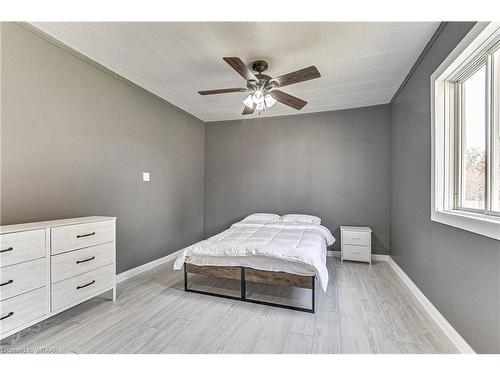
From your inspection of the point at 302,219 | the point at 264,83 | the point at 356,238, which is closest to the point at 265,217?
the point at 302,219

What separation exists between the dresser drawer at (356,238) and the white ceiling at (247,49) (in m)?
2.07

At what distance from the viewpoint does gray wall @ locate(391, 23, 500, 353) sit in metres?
1.26

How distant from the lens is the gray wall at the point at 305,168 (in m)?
3.57

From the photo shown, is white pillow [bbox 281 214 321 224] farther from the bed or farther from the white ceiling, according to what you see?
the white ceiling

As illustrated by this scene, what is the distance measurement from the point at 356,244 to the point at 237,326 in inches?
91.7

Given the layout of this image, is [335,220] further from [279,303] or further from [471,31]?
[471,31]

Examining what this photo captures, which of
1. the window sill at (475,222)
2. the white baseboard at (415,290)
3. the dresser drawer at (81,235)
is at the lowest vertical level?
the white baseboard at (415,290)

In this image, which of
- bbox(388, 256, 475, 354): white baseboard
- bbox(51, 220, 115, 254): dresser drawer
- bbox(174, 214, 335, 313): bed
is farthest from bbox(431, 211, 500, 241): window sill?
bbox(51, 220, 115, 254): dresser drawer

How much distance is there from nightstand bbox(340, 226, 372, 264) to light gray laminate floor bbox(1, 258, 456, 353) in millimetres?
834

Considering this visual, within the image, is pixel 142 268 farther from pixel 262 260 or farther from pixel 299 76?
pixel 299 76

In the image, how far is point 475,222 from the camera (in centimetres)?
132

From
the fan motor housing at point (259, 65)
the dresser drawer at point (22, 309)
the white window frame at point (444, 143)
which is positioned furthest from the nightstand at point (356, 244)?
the dresser drawer at point (22, 309)

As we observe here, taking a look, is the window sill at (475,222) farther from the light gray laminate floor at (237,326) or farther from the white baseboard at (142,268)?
the white baseboard at (142,268)

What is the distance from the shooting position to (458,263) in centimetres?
153
